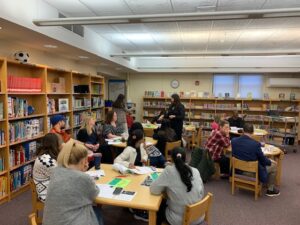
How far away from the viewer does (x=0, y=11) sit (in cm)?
277

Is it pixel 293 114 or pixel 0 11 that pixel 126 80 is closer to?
pixel 293 114

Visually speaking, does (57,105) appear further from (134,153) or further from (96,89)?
(134,153)

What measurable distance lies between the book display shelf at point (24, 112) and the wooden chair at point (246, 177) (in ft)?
11.7

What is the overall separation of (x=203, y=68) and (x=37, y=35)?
21.4 ft

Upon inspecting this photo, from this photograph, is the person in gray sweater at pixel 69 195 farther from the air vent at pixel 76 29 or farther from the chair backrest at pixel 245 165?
the air vent at pixel 76 29

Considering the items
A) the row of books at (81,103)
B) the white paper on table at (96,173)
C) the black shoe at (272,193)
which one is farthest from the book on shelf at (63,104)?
the black shoe at (272,193)

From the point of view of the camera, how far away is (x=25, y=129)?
13.6ft

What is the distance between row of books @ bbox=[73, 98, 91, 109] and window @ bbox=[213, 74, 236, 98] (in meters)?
5.33

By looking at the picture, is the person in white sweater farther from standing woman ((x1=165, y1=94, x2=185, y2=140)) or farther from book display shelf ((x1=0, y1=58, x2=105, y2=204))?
standing woman ((x1=165, y1=94, x2=185, y2=140))

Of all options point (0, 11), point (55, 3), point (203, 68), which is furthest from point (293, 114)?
point (0, 11)

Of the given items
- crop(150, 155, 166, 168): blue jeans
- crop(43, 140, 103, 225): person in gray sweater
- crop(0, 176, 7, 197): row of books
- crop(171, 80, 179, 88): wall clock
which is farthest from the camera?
crop(171, 80, 179, 88): wall clock

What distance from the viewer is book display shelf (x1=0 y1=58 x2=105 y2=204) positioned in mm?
3674

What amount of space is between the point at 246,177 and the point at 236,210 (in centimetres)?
75

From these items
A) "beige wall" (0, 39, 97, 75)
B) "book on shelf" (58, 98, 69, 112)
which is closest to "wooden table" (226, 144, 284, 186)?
"book on shelf" (58, 98, 69, 112)
